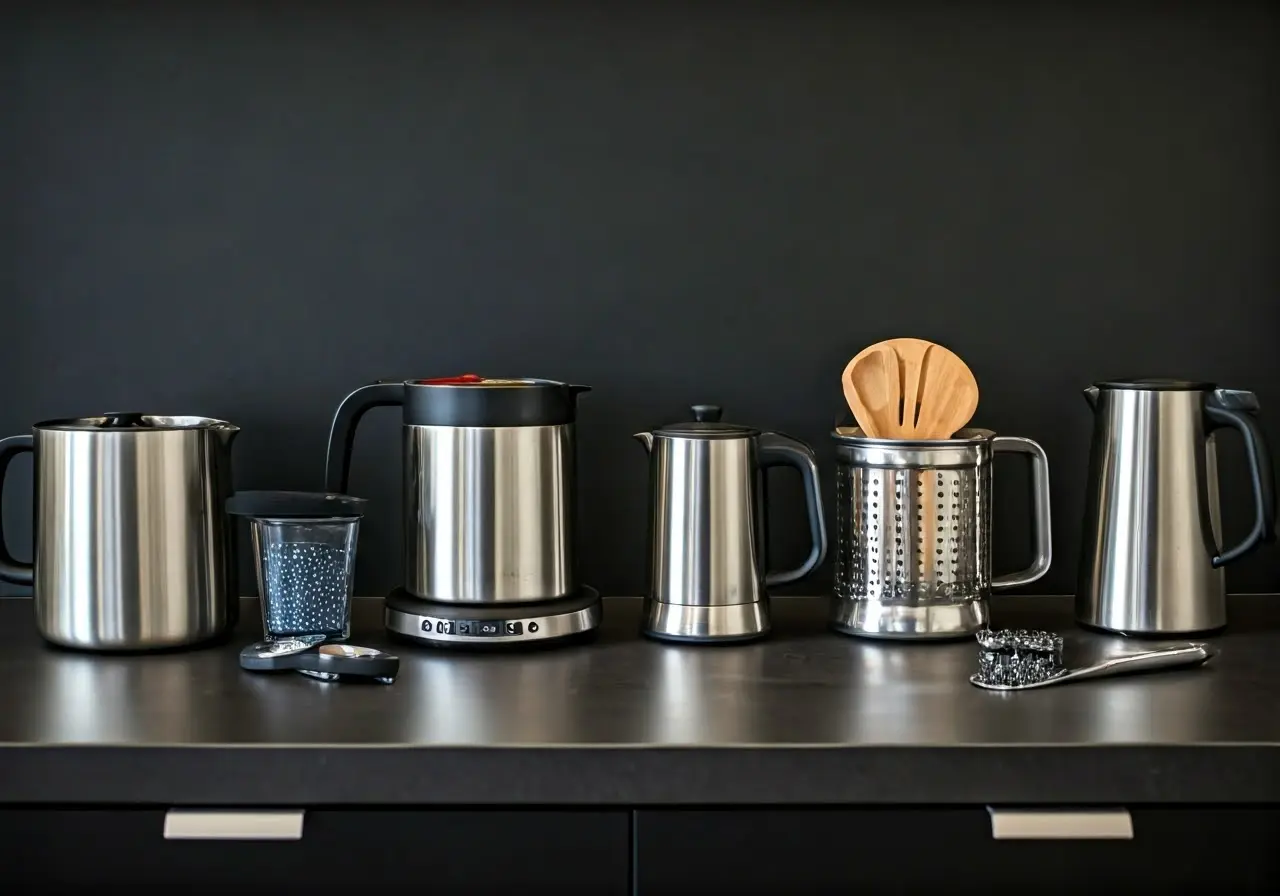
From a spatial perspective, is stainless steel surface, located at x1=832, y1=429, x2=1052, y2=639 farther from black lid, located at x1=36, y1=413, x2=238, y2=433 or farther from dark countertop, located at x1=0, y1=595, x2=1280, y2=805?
black lid, located at x1=36, y1=413, x2=238, y2=433

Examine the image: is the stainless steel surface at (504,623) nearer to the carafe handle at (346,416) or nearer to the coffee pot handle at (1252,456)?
the carafe handle at (346,416)

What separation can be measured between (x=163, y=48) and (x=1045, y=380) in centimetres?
103

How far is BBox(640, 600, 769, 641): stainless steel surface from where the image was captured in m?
1.23

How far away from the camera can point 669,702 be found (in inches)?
41.0

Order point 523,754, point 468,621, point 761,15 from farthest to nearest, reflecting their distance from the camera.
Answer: point 761,15 → point 468,621 → point 523,754

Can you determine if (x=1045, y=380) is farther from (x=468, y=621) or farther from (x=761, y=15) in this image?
(x=468, y=621)

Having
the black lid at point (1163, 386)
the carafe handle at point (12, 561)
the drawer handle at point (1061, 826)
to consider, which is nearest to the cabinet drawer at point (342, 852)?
the drawer handle at point (1061, 826)

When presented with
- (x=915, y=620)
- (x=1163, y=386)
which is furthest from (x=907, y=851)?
(x=1163, y=386)

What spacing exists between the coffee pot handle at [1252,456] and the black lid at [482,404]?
0.63 metres

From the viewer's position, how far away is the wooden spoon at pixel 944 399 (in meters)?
1.30

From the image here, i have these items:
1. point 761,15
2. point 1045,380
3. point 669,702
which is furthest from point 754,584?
point 761,15

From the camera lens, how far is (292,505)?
1.18 metres

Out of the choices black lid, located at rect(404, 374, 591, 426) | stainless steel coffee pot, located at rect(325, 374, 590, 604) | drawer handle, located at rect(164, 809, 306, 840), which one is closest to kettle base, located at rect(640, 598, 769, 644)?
stainless steel coffee pot, located at rect(325, 374, 590, 604)

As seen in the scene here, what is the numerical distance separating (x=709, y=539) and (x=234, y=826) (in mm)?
494
